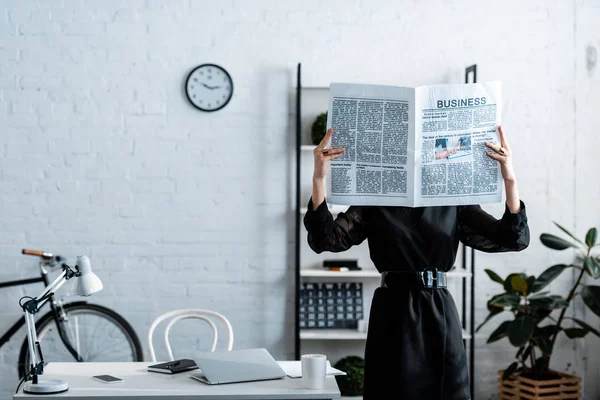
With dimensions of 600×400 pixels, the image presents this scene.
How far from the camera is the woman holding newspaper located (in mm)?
2330

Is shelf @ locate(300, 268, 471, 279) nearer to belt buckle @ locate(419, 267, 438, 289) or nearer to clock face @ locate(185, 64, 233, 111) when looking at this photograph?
clock face @ locate(185, 64, 233, 111)

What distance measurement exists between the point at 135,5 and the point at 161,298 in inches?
63.2

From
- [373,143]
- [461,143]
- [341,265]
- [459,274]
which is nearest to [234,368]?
[373,143]

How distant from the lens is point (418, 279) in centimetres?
236

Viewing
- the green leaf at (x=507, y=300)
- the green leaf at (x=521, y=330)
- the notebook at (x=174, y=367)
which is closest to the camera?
the notebook at (x=174, y=367)

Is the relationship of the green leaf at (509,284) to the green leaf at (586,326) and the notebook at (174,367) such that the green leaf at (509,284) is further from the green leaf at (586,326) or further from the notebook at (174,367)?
the notebook at (174,367)

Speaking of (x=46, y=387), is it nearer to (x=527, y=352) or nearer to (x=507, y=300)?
(x=507, y=300)

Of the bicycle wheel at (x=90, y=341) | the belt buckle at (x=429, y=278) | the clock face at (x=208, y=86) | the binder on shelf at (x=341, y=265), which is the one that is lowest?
the bicycle wheel at (x=90, y=341)

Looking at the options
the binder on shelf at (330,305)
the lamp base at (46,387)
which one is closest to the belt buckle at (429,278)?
the lamp base at (46,387)

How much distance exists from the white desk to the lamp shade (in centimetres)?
29

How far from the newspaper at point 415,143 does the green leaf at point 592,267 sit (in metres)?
1.86

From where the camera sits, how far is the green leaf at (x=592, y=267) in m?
3.96

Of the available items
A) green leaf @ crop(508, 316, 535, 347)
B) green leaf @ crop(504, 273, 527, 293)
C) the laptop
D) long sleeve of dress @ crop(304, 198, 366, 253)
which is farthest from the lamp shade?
green leaf @ crop(504, 273, 527, 293)

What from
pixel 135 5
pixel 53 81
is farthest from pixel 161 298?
pixel 135 5
